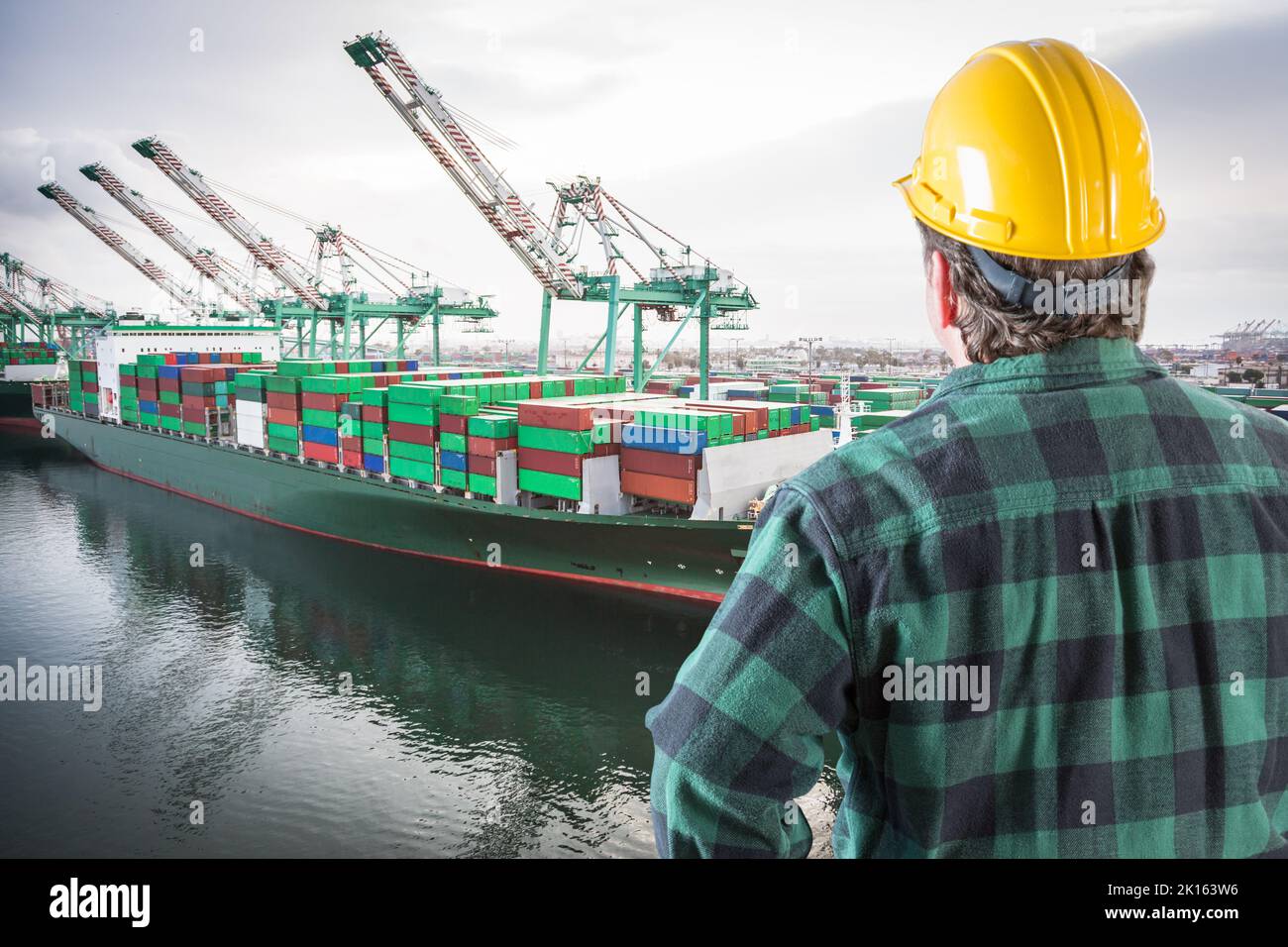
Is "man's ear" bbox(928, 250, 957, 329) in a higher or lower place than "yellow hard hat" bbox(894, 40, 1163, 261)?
lower

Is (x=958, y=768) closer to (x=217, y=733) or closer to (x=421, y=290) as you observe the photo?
(x=217, y=733)

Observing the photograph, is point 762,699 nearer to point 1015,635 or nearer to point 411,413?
point 1015,635

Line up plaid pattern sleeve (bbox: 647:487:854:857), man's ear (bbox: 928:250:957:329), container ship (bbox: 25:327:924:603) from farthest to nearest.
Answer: container ship (bbox: 25:327:924:603) < man's ear (bbox: 928:250:957:329) < plaid pattern sleeve (bbox: 647:487:854:857)

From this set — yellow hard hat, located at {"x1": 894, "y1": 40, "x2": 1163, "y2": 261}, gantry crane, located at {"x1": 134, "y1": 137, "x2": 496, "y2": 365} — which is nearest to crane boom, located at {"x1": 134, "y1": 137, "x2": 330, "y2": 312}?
gantry crane, located at {"x1": 134, "y1": 137, "x2": 496, "y2": 365}

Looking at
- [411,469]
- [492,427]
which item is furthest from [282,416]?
[492,427]

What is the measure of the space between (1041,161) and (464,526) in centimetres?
2070

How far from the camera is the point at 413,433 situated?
22906mm

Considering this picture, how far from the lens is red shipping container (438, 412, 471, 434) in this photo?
71.3 feet

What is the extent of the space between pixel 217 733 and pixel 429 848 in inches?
194

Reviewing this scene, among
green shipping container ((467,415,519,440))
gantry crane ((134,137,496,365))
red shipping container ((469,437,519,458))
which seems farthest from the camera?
gantry crane ((134,137,496,365))

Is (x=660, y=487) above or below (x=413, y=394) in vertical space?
below

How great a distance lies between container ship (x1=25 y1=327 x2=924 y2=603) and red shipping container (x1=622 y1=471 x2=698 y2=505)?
0.04 metres

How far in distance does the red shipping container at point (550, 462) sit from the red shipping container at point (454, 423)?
1.89 m

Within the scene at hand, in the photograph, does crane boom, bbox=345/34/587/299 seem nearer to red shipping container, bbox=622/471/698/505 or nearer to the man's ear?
red shipping container, bbox=622/471/698/505
